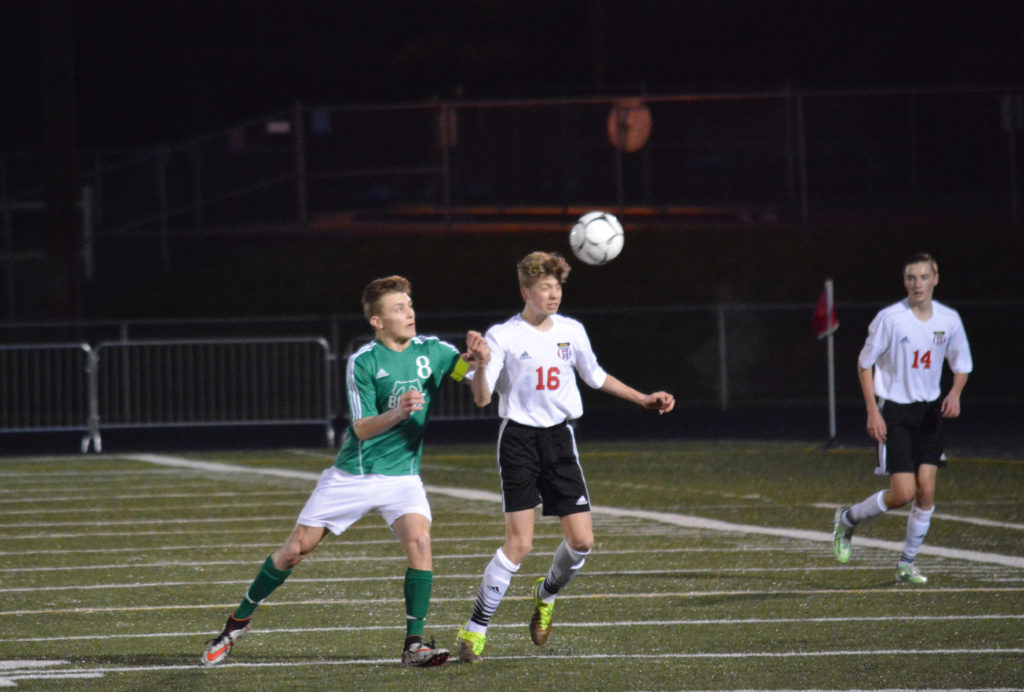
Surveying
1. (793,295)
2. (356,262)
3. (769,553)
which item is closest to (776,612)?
(769,553)

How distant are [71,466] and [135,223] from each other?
416 inches

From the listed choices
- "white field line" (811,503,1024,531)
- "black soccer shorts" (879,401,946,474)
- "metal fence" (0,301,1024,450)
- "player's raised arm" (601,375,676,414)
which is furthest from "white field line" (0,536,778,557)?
"metal fence" (0,301,1024,450)

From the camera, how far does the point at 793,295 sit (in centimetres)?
2577

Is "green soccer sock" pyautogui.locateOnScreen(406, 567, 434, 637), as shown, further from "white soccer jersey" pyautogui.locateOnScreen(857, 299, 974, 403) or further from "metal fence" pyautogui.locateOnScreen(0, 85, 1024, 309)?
"metal fence" pyautogui.locateOnScreen(0, 85, 1024, 309)

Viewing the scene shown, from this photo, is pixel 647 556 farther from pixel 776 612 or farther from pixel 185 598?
pixel 185 598

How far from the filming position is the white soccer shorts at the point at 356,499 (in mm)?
7098

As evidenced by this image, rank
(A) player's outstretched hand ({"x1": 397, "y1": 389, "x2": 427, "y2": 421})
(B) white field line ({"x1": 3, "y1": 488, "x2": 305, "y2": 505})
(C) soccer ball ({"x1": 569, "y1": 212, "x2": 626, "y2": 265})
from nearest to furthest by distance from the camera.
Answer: (A) player's outstretched hand ({"x1": 397, "y1": 389, "x2": 427, "y2": 421}) < (C) soccer ball ({"x1": 569, "y1": 212, "x2": 626, "y2": 265}) < (B) white field line ({"x1": 3, "y1": 488, "x2": 305, "y2": 505})

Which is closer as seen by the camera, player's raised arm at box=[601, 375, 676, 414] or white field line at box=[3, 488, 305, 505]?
player's raised arm at box=[601, 375, 676, 414]

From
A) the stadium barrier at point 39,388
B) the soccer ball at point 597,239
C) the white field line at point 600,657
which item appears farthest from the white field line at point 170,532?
the stadium barrier at point 39,388

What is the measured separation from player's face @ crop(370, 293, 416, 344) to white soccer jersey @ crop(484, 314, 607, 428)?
452mm

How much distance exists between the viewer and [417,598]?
7125mm

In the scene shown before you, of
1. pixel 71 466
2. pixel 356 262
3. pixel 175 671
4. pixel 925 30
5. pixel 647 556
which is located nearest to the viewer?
pixel 175 671

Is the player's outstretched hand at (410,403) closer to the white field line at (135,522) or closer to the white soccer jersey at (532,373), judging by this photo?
the white soccer jersey at (532,373)

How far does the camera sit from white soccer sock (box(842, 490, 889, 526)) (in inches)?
379
